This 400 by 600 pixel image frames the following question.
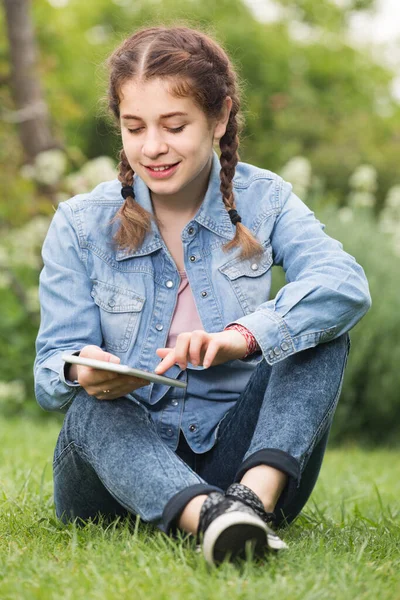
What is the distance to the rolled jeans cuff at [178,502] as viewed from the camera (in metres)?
1.93

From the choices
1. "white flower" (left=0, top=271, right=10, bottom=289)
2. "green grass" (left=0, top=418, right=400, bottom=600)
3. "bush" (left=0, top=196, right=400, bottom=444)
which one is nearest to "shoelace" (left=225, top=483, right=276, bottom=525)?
"green grass" (left=0, top=418, right=400, bottom=600)

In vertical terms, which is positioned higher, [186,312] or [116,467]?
[186,312]

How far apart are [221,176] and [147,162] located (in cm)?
29

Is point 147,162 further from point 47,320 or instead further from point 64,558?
point 64,558

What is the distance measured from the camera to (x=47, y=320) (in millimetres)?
2377

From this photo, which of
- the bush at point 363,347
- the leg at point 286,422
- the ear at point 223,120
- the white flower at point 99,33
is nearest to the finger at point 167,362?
the leg at point 286,422

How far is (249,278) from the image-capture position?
2.51m

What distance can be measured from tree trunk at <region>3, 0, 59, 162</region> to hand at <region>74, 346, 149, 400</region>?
16.8ft

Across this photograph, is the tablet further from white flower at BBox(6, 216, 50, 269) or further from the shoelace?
white flower at BBox(6, 216, 50, 269)

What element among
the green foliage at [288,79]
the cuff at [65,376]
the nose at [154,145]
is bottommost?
the cuff at [65,376]

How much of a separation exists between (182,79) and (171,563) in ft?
3.92

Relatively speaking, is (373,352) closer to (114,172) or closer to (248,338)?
(114,172)

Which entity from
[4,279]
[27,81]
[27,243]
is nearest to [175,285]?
[27,243]

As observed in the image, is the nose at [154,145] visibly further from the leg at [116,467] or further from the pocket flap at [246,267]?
the leg at [116,467]
